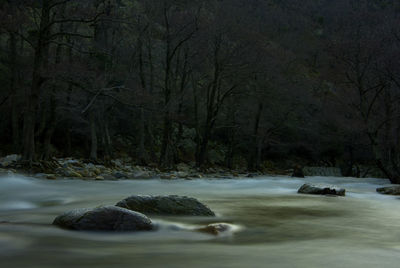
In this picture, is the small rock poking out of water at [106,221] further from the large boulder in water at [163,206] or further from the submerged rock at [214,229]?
the large boulder in water at [163,206]

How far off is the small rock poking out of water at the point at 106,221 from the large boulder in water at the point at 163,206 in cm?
86

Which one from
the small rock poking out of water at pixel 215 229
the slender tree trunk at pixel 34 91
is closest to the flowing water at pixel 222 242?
the small rock poking out of water at pixel 215 229

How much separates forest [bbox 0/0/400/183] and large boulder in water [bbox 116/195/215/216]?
581 cm

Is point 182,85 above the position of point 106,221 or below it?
above

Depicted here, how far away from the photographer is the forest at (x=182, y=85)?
11.2 m

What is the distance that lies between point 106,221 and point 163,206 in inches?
48.1

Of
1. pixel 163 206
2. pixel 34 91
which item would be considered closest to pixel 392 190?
pixel 163 206

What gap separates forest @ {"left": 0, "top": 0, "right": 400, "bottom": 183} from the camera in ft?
36.9

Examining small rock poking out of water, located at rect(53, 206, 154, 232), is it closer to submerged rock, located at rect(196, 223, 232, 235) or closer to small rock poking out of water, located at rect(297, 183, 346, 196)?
submerged rock, located at rect(196, 223, 232, 235)

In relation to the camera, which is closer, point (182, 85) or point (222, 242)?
point (222, 242)

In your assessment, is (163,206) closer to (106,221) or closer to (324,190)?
(106,221)

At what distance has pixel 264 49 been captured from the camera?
20.5 meters

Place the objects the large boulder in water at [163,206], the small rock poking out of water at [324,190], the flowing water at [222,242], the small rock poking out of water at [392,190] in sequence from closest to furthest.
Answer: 1. the flowing water at [222,242]
2. the large boulder in water at [163,206]
3. the small rock poking out of water at [324,190]
4. the small rock poking out of water at [392,190]

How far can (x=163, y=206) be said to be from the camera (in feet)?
15.2
